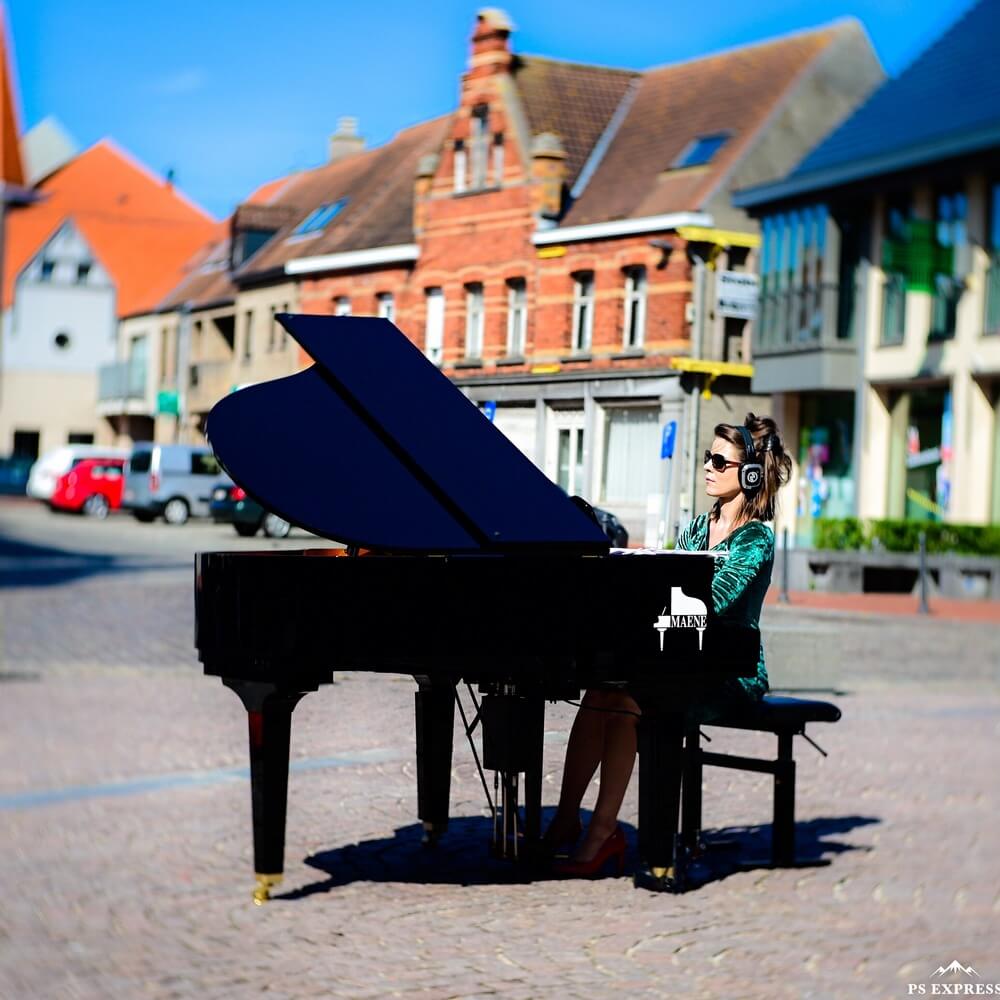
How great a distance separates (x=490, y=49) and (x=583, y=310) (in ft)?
2.04

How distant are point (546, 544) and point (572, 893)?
0.78 m

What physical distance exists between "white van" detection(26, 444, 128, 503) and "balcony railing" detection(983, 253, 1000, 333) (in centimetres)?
234

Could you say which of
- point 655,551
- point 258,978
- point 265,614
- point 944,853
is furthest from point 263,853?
point 944,853

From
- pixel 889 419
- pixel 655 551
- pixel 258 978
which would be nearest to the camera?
pixel 655 551

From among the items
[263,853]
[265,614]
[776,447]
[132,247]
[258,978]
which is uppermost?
[132,247]

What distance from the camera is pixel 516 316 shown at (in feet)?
15.3

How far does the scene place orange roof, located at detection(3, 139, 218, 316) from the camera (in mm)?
4938

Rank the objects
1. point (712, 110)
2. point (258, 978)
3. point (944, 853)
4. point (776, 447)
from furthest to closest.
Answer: point (944, 853), point (258, 978), point (712, 110), point (776, 447)

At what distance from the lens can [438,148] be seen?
16.2 feet

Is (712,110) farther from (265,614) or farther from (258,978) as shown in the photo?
(258,978)

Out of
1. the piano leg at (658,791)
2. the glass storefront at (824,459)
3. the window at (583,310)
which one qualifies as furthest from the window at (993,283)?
the piano leg at (658,791)

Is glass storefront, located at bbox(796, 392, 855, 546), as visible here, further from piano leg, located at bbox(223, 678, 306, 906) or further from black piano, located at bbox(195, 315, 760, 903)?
piano leg, located at bbox(223, 678, 306, 906)

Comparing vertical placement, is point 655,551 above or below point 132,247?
below

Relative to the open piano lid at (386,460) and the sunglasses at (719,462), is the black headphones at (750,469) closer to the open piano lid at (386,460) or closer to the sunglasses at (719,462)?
the sunglasses at (719,462)
